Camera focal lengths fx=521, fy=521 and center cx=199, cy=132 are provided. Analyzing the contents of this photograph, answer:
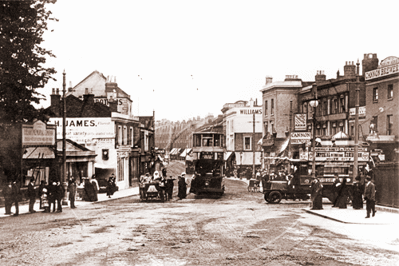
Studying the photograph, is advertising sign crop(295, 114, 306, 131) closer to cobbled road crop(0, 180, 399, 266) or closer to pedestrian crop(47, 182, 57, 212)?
cobbled road crop(0, 180, 399, 266)

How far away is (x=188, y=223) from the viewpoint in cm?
1988

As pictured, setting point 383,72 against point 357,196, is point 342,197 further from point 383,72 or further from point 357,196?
point 383,72

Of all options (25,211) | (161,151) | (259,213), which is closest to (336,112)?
(161,151)

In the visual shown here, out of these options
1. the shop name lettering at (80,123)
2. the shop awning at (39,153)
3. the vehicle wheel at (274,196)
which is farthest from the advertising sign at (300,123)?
the shop name lettering at (80,123)

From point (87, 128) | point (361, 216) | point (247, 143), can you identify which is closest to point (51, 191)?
point (361, 216)

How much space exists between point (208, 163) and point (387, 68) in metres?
16.9

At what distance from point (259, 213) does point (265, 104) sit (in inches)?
2001

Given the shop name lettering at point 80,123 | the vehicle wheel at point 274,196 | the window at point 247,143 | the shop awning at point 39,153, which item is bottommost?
the vehicle wheel at point 274,196

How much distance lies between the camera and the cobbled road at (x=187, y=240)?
12.6 m

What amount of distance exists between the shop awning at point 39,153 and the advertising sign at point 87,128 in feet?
45.9

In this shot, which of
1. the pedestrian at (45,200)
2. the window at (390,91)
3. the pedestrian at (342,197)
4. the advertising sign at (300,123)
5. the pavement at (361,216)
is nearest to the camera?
the pavement at (361,216)

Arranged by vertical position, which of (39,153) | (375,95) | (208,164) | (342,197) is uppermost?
(375,95)

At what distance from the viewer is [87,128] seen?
159ft

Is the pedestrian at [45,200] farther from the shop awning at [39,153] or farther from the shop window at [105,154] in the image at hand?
the shop window at [105,154]
